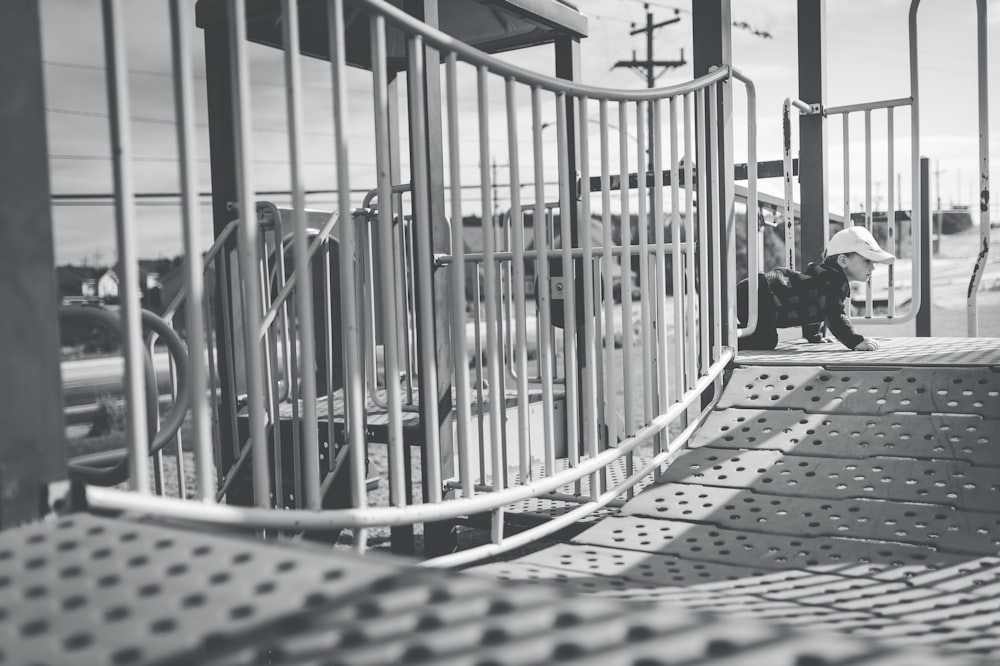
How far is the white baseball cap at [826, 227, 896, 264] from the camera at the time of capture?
14.3 ft

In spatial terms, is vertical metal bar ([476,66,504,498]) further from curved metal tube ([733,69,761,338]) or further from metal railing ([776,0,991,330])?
metal railing ([776,0,991,330])

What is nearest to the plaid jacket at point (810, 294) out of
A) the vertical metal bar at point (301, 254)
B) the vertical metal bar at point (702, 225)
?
the vertical metal bar at point (702, 225)

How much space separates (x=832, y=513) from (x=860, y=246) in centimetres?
221

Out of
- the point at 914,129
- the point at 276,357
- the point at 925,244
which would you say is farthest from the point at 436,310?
the point at 925,244

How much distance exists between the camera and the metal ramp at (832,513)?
2.03 metres

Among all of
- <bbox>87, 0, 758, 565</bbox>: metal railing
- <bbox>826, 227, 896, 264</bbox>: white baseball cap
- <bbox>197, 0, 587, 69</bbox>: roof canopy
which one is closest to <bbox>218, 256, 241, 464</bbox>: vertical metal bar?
<bbox>87, 0, 758, 565</bbox>: metal railing

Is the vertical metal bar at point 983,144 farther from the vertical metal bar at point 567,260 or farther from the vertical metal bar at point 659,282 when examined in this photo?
the vertical metal bar at point 567,260

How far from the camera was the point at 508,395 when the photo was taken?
4.92 m

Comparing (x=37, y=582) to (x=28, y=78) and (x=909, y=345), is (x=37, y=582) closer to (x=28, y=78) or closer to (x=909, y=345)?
(x=28, y=78)

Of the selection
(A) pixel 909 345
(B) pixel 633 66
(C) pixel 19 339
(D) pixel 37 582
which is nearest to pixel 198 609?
(D) pixel 37 582

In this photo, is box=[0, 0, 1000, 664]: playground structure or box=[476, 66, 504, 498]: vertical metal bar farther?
box=[476, 66, 504, 498]: vertical metal bar

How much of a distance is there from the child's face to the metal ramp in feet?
2.76

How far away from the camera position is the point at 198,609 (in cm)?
105

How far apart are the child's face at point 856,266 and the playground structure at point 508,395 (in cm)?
54
